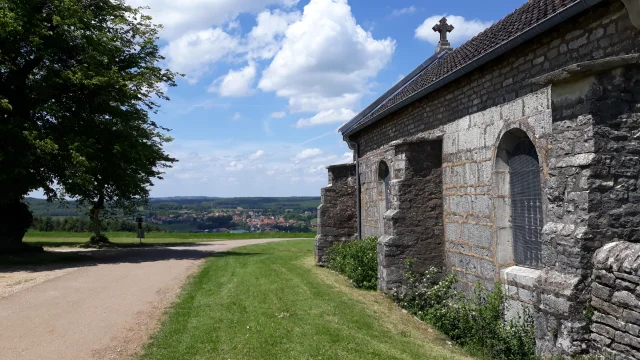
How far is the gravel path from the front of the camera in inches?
257

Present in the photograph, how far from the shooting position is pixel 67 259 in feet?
55.9

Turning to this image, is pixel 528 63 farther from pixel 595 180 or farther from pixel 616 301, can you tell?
pixel 616 301

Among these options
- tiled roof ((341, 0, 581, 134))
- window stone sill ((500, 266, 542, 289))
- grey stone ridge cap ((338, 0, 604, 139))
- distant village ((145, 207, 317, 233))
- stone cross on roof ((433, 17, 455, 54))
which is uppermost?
stone cross on roof ((433, 17, 455, 54))

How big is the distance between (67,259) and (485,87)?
15.2 meters

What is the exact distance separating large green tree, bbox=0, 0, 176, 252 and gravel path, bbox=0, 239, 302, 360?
3.48m

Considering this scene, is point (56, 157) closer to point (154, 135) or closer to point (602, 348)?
point (154, 135)

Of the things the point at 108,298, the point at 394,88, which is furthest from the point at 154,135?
the point at 108,298

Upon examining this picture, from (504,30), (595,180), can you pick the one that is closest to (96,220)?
(504,30)

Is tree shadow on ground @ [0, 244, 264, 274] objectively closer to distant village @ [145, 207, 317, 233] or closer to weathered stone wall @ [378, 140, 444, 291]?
weathered stone wall @ [378, 140, 444, 291]

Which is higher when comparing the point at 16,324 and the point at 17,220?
the point at 17,220

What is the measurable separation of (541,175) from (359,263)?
20.3 feet

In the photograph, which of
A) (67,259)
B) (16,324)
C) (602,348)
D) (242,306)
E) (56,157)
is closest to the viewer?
(602,348)

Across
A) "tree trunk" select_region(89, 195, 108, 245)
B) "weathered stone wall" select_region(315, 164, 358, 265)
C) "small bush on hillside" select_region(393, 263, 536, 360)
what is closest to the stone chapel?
"small bush on hillside" select_region(393, 263, 536, 360)

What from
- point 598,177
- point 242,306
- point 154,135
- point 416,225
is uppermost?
point 154,135
